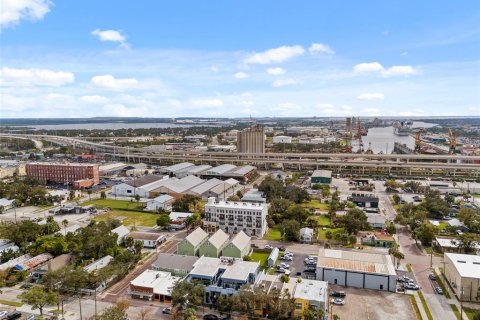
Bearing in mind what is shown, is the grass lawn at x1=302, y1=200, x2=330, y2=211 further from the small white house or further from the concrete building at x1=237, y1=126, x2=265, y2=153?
the concrete building at x1=237, y1=126, x2=265, y2=153

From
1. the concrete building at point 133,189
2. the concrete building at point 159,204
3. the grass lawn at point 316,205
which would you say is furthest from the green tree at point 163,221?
the grass lawn at point 316,205

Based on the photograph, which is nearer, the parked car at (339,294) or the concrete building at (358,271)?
the parked car at (339,294)

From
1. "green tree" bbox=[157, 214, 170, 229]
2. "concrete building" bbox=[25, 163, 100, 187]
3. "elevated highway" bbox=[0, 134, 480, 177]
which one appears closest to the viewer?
"green tree" bbox=[157, 214, 170, 229]

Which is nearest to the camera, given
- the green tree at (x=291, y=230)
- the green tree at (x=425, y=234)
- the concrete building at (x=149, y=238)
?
the green tree at (x=425, y=234)

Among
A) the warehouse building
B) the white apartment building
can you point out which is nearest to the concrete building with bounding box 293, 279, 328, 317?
the white apartment building

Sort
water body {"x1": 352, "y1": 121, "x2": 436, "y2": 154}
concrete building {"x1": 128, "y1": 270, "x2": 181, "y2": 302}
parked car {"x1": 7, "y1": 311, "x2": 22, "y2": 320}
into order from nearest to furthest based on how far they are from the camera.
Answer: parked car {"x1": 7, "y1": 311, "x2": 22, "y2": 320}
concrete building {"x1": 128, "y1": 270, "x2": 181, "y2": 302}
water body {"x1": 352, "y1": 121, "x2": 436, "y2": 154}

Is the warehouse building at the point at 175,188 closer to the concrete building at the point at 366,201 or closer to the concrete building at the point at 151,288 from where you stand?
the concrete building at the point at 366,201

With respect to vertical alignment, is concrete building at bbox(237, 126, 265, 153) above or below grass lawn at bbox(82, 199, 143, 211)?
above

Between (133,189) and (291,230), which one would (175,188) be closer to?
(133,189)
